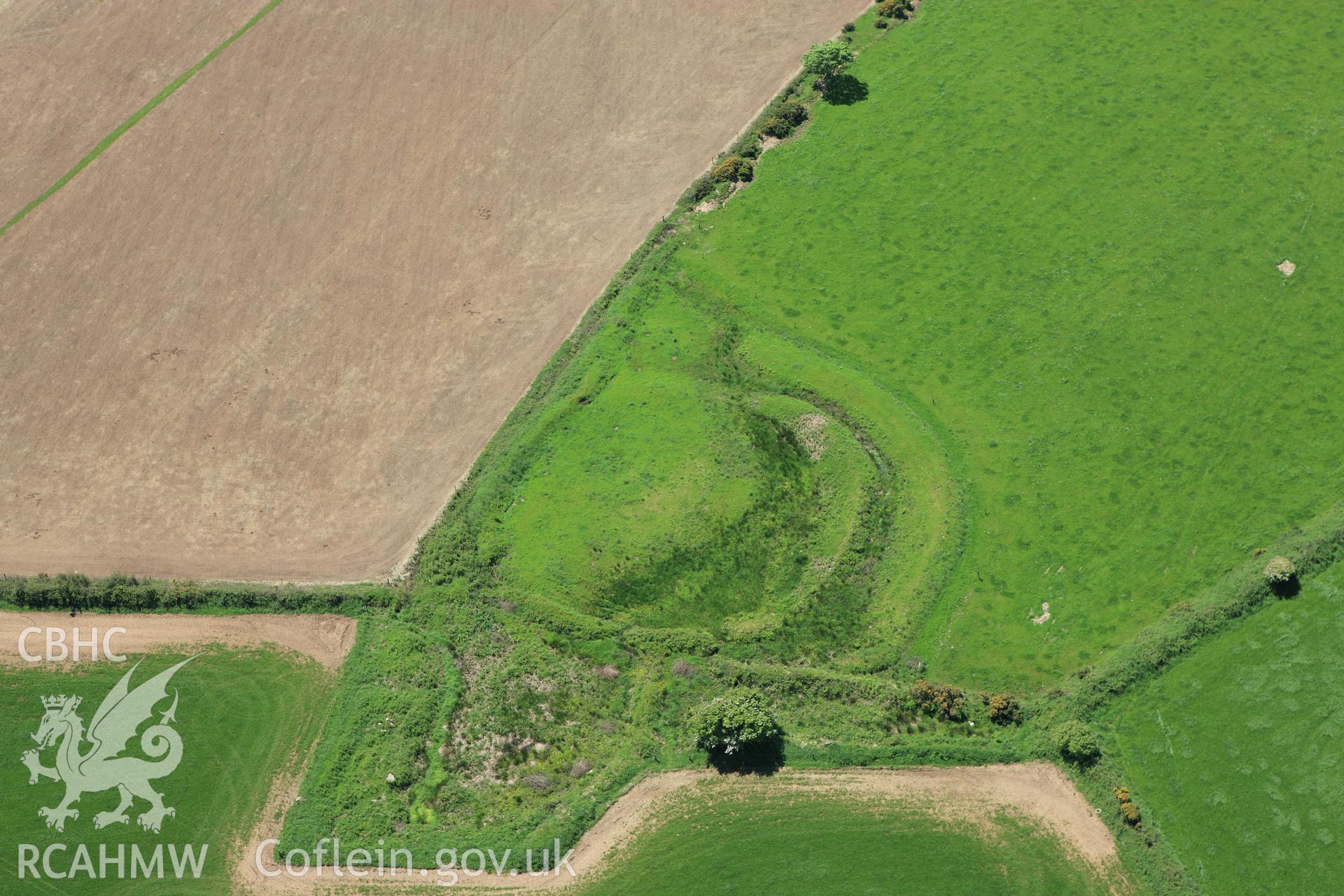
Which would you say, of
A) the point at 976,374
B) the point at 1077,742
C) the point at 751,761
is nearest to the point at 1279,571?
the point at 1077,742

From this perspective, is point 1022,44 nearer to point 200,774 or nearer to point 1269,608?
point 1269,608

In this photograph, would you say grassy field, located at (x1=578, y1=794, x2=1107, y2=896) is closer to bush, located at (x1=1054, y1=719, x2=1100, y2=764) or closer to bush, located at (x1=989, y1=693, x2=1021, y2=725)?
bush, located at (x1=1054, y1=719, x2=1100, y2=764)

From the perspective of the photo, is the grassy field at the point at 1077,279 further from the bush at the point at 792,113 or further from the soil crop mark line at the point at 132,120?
the soil crop mark line at the point at 132,120

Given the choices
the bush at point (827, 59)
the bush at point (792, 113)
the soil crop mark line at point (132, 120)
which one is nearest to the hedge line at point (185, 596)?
the soil crop mark line at point (132, 120)

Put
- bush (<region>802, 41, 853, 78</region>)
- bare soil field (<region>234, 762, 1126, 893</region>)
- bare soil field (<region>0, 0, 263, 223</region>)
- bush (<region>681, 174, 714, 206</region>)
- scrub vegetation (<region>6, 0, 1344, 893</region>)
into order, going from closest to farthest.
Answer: bare soil field (<region>234, 762, 1126, 893</region>), scrub vegetation (<region>6, 0, 1344, 893</region>), bush (<region>681, 174, 714, 206</region>), bare soil field (<region>0, 0, 263, 223</region>), bush (<region>802, 41, 853, 78</region>)

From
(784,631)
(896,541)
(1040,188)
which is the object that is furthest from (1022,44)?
(784,631)

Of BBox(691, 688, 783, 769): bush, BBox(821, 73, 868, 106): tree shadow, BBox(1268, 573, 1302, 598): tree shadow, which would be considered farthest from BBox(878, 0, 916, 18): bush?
BBox(691, 688, 783, 769): bush

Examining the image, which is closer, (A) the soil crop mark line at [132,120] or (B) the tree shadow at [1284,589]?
(B) the tree shadow at [1284,589]
